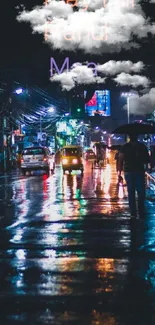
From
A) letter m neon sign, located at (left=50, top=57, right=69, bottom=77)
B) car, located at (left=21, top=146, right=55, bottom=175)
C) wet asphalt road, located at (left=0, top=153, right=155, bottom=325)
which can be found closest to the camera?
wet asphalt road, located at (left=0, top=153, right=155, bottom=325)

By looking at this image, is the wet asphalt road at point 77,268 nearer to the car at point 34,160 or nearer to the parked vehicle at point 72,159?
the parked vehicle at point 72,159

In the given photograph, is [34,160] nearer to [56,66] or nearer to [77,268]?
[56,66]

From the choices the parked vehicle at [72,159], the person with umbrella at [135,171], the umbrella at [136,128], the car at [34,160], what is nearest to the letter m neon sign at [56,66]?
the parked vehicle at [72,159]

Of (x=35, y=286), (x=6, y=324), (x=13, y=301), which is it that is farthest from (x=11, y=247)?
(x=6, y=324)

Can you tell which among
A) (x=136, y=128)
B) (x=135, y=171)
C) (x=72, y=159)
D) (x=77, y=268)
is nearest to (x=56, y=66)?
(x=72, y=159)

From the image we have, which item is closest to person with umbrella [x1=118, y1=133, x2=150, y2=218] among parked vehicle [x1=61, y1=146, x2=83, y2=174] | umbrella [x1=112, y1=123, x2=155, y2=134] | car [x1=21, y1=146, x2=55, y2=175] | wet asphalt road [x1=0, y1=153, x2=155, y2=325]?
wet asphalt road [x1=0, y1=153, x2=155, y2=325]

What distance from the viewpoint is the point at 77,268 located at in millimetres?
7031

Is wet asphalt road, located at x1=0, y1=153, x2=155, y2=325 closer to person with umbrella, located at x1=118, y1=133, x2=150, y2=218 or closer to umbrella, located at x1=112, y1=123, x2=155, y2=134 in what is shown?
person with umbrella, located at x1=118, y1=133, x2=150, y2=218

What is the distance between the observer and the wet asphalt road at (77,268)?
5.06m

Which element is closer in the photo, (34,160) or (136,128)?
(136,128)

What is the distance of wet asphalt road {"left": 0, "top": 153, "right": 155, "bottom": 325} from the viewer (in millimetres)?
5059

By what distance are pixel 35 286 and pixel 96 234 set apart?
392 cm

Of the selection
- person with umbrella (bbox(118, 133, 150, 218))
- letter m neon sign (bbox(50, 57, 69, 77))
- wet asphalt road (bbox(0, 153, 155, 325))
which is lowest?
wet asphalt road (bbox(0, 153, 155, 325))

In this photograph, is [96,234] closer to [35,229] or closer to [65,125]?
[35,229]
